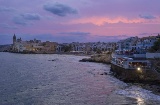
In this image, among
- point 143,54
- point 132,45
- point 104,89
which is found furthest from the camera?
point 132,45

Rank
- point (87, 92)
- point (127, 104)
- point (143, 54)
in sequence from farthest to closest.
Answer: point (143, 54) → point (87, 92) → point (127, 104)

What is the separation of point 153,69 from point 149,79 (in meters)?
2.47

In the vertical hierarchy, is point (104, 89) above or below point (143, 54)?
below

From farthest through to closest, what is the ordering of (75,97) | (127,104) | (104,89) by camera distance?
1. (104,89)
2. (75,97)
3. (127,104)

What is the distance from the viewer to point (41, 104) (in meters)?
29.0

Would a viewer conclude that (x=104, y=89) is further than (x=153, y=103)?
Yes

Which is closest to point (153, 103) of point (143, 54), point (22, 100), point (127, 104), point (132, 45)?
point (127, 104)

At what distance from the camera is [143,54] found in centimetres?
5419

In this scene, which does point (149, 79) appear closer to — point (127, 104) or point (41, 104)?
point (127, 104)

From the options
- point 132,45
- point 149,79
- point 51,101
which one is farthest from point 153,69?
point 132,45

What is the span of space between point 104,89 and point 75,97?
7.12m

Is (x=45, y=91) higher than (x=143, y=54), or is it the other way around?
(x=143, y=54)

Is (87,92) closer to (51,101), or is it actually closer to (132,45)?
(51,101)

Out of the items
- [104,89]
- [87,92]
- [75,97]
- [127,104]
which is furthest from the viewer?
[104,89]
